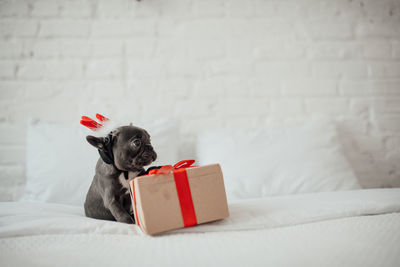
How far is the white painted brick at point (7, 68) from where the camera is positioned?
55.5 inches

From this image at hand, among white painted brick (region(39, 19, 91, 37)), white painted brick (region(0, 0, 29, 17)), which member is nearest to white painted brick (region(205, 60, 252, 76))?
white painted brick (region(39, 19, 91, 37))

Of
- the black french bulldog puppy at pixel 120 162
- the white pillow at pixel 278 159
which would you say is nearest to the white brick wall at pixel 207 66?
the white pillow at pixel 278 159

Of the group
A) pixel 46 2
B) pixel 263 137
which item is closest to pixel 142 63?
pixel 46 2

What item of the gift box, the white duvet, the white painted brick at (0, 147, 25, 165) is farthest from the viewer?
the white painted brick at (0, 147, 25, 165)

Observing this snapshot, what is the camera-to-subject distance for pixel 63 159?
1084 mm

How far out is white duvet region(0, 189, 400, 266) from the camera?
0.46m

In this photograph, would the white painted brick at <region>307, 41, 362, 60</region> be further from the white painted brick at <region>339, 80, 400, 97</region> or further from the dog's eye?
the dog's eye

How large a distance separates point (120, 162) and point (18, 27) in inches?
47.8

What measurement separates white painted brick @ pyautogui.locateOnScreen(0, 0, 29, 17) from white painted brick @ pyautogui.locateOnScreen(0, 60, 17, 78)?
10.2 inches

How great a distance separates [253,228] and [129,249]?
0.29 meters

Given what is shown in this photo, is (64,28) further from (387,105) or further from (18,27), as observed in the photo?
(387,105)

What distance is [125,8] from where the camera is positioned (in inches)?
58.6

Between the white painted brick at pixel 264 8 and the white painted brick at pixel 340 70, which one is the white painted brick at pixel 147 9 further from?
the white painted brick at pixel 340 70

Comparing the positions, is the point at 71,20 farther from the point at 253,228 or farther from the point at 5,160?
the point at 253,228
